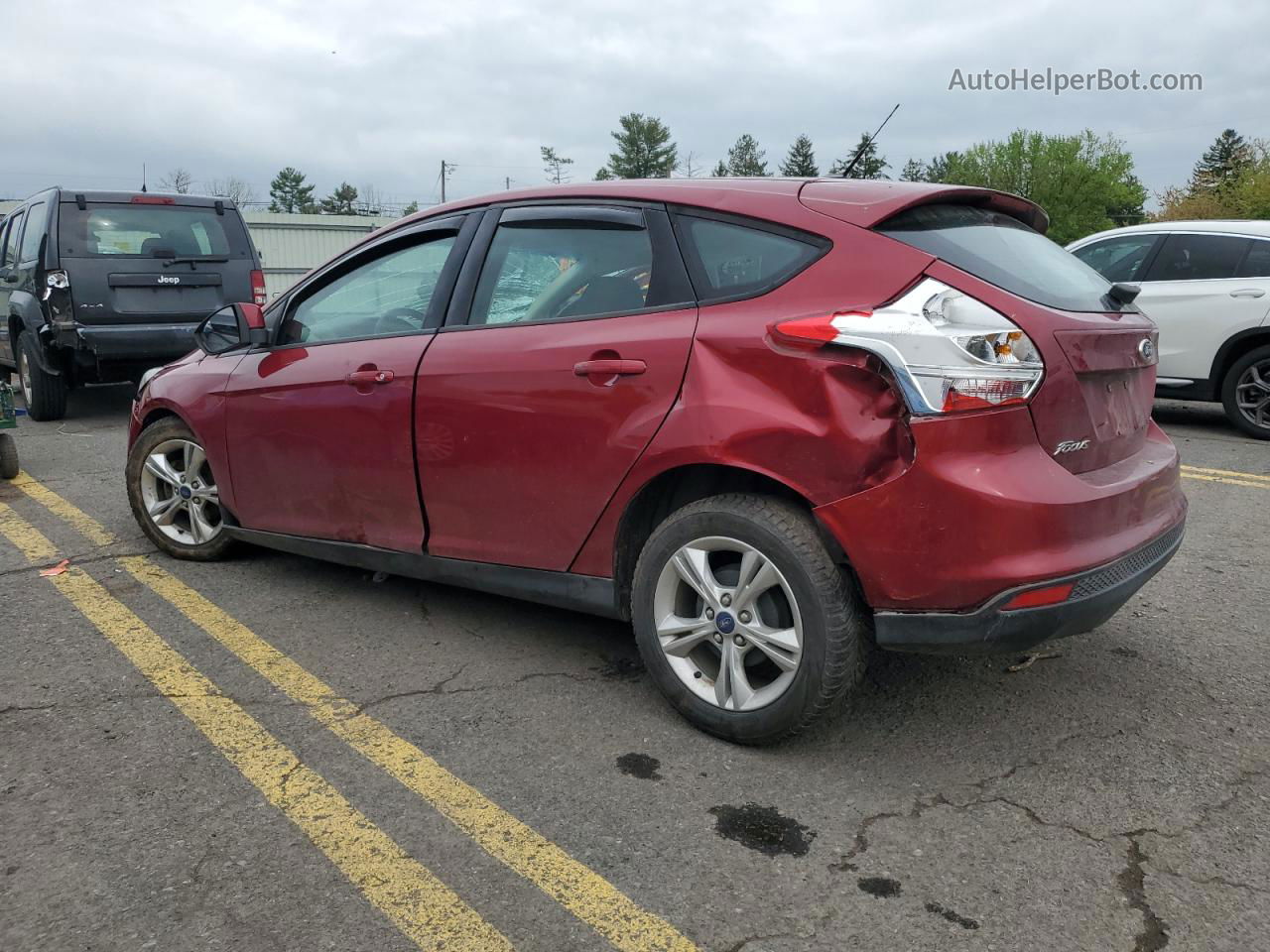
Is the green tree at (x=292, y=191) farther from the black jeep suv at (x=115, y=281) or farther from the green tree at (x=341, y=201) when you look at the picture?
the black jeep suv at (x=115, y=281)

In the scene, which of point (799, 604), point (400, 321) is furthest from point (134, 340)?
point (799, 604)

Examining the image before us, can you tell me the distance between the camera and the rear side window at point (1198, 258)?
316 inches

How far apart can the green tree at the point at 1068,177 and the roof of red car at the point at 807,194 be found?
89.0m

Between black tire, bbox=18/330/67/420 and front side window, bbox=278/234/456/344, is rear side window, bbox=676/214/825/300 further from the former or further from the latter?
black tire, bbox=18/330/67/420

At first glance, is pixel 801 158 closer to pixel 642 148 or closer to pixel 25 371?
pixel 642 148

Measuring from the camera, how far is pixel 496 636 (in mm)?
3822

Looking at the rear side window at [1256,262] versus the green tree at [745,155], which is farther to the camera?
the green tree at [745,155]

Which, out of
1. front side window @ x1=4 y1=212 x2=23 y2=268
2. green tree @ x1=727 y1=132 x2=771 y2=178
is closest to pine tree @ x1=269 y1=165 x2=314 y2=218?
green tree @ x1=727 y1=132 x2=771 y2=178

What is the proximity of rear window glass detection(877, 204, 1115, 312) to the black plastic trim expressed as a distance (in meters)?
1.35

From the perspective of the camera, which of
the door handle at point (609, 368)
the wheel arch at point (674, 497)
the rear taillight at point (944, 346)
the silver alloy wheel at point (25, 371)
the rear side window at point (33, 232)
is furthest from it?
the silver alloy wheel at point (25, 371)

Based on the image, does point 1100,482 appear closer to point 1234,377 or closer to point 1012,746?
point 1012,746

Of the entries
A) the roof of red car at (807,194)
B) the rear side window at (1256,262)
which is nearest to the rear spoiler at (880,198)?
the roof of red car at (807,194)

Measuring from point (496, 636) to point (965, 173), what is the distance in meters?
A: 94.3

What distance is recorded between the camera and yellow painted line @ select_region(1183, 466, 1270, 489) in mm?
6359
